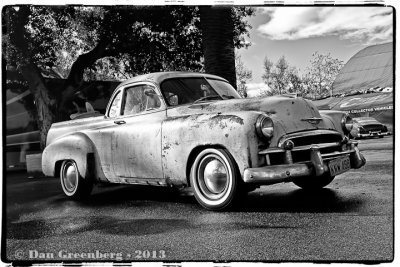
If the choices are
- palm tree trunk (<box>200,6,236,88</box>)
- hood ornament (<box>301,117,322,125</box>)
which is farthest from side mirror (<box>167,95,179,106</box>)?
hood ornament (<box>301,117,322,125</box>)

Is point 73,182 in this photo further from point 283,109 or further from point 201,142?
point 283,109

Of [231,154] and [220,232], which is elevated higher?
[231,154]

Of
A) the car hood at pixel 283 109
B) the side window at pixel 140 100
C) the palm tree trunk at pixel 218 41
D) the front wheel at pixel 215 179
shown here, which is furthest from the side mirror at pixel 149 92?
the front wheel at pixel 215 179

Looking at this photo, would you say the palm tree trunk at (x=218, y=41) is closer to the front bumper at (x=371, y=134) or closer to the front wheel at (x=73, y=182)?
the front bumper at (x=371, y=134)

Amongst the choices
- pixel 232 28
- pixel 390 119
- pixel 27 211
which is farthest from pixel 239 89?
pixel 27 211

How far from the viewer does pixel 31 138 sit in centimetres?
298

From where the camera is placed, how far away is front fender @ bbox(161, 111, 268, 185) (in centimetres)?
297

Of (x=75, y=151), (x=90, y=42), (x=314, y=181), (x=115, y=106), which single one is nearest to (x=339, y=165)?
(x=314, y=181)

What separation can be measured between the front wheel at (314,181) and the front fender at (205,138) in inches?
14.3

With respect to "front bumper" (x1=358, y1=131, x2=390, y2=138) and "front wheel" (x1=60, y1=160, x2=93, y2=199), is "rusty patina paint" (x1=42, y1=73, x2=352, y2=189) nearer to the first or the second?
"front wheel" (x1=60, y1=160, x2=93, y2=199)

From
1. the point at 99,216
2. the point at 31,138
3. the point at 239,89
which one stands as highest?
the point at 239,89

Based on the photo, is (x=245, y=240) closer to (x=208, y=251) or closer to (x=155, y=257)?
(x=208, y=251)

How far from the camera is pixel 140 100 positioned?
11.9 feet

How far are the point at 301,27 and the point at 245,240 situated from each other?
4.04 feet
